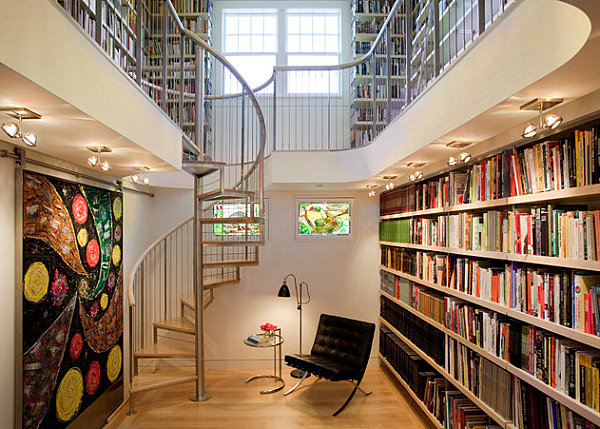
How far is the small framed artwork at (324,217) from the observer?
209 inches

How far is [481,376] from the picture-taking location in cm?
262

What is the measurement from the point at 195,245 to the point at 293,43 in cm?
362

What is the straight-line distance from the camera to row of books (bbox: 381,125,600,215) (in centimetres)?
178

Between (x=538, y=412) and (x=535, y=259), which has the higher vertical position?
(x=535, y=259)

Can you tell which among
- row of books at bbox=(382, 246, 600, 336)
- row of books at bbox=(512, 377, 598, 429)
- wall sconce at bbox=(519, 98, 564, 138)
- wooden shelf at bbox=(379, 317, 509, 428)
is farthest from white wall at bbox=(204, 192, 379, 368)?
wall sconce at bbox=(519, 98, 564, 138)

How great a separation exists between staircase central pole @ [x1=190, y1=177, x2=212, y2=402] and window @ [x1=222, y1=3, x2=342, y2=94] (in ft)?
8.89

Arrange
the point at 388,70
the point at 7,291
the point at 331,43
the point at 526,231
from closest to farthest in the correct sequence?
the point at 526,231 → the point at 7,291 → the point at 388,70 → the point at 331,43

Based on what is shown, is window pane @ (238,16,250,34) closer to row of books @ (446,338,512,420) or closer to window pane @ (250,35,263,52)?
window pane @ (250,35,263,52)

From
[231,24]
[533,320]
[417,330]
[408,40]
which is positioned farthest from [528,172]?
[231,24]

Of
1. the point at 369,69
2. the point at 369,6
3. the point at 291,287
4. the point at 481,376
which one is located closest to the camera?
the point at 481,376

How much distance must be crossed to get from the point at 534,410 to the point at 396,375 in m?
2.33

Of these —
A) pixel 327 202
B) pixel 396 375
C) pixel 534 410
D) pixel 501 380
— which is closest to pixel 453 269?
pixel 501 380

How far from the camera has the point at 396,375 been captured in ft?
14.3

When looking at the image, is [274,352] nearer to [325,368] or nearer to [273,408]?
[273,408]
